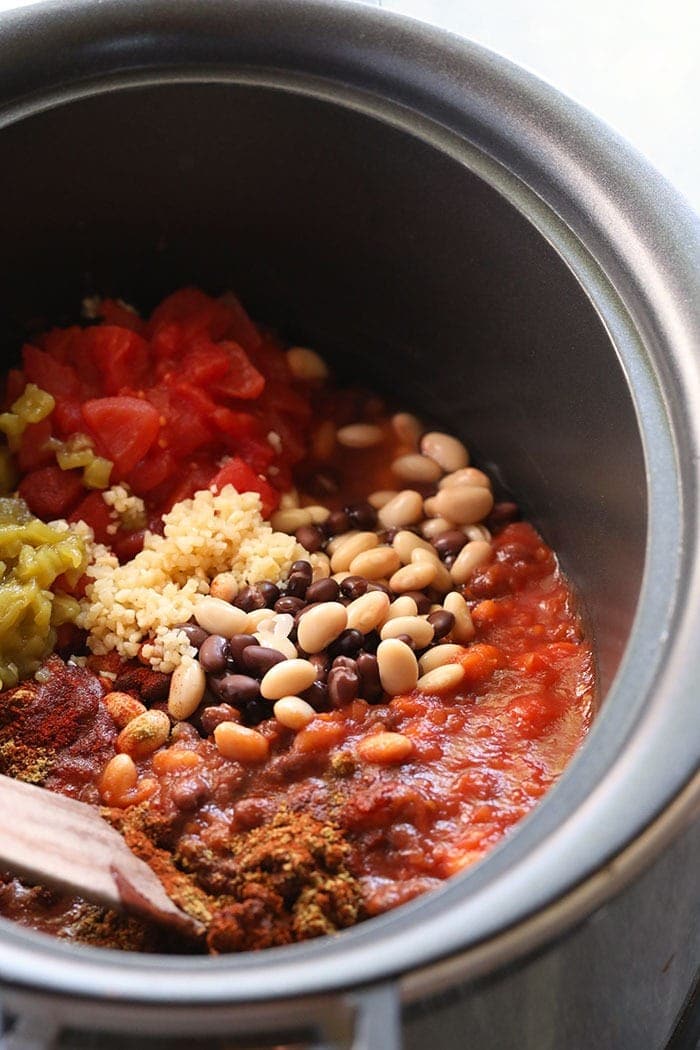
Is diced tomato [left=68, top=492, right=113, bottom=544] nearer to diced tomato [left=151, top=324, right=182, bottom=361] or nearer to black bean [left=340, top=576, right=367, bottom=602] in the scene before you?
diced tomato [left=151, top=324, right=182, bottom=361]

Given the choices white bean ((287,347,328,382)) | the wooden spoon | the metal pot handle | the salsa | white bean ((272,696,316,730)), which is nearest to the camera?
the metal pot handle

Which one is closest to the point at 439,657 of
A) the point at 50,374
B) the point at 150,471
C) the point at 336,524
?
the point at 336,524

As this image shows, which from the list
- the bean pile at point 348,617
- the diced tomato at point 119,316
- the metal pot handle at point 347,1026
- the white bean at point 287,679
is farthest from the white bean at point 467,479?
the metal pot handle at point 347,1026

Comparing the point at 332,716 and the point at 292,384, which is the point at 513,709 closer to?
the point at 332,716

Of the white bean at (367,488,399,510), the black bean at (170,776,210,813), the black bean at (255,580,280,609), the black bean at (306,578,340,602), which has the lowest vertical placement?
the black bean at (170,776,210,813)

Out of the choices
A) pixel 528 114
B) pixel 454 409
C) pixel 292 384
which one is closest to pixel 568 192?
pixel 528 114

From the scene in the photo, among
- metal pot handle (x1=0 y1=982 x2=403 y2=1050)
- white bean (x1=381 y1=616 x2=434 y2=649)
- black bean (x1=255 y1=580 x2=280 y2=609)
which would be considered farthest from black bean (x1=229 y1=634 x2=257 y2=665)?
metal pot handle (x1=0 y1=982 x2=403 y2=1050)
